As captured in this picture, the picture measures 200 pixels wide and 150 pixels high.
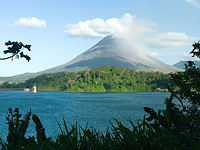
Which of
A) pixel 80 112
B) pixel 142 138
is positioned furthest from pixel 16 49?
pixel 80 112

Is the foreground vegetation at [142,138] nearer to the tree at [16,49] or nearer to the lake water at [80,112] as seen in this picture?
the tree at [16,49]

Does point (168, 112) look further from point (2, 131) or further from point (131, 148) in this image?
point (2, 131)

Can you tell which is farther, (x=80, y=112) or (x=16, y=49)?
(x=80, y=112)

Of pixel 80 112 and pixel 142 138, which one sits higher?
pixel 142 138

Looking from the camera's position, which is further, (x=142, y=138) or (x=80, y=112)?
(x=80, y=112)

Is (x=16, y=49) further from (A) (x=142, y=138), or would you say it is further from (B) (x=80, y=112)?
(B) (x=80, y=112)

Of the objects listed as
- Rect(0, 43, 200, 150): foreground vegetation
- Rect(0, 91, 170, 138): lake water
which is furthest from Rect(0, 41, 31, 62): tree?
Rect(0, 91, 170, 138): lake water

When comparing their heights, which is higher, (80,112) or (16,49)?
(16,49)

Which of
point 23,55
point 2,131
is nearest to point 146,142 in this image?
point 23,55

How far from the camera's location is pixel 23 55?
429 centimetres

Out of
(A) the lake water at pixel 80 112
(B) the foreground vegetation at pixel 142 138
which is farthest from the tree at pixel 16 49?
(A) the lake water at pixel 80 112

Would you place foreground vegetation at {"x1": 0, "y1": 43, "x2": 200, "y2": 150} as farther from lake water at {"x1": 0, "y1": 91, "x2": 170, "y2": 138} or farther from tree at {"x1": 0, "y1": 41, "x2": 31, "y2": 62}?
lake water at {"x1": 0, "y1": 91, "x2": 170, "y2": 138}

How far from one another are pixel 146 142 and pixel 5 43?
2960mm

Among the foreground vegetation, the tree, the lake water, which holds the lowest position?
the lake water
